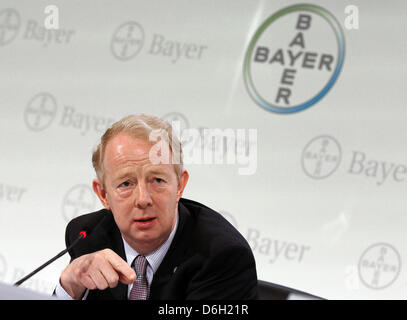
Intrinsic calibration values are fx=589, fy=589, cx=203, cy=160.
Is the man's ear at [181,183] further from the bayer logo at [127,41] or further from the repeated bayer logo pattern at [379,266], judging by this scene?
the bayer logo at [127,41]

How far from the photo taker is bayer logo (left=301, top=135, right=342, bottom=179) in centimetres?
325

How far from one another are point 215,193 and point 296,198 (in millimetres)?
481

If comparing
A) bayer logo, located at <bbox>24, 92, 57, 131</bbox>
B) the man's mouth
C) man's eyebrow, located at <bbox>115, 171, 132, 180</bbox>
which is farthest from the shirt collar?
bayer logo, located at <bbox>24, 92, 57, 131</bbox>

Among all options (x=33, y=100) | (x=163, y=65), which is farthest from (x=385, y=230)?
(x=33, y=100)

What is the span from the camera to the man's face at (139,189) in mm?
1525

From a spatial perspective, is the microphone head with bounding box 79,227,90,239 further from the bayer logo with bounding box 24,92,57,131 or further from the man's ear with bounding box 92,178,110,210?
the bayer logo with bounding box 24,92,57,131

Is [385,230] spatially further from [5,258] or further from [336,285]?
[5,258]

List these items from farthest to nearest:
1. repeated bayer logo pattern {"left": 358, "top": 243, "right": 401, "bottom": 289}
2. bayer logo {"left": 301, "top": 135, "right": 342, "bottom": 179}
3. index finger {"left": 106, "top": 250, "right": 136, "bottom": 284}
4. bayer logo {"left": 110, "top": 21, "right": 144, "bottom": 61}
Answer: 1. bayer logo {"left": 110, "top": 21, "right": 144, "bottom": 61}
2. bayer logo {"left": 301, "top": 135, "right": 342, "bottom": 179}
3. repeated bayer logo pattern {"left": 358, "top": 243, "right": 401, "bottom": 289}
4. index finger {"left": 106, "top": 250, "right": 136, "bottom": 284}

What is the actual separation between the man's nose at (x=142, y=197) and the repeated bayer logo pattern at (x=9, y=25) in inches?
112

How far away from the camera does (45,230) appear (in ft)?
12.6

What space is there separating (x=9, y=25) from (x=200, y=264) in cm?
301

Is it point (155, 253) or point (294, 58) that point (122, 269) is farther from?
point (294, 58)

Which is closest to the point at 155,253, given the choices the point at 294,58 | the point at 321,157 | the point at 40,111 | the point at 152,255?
the point at 152,255

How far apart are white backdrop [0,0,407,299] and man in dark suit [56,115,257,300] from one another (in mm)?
1739
